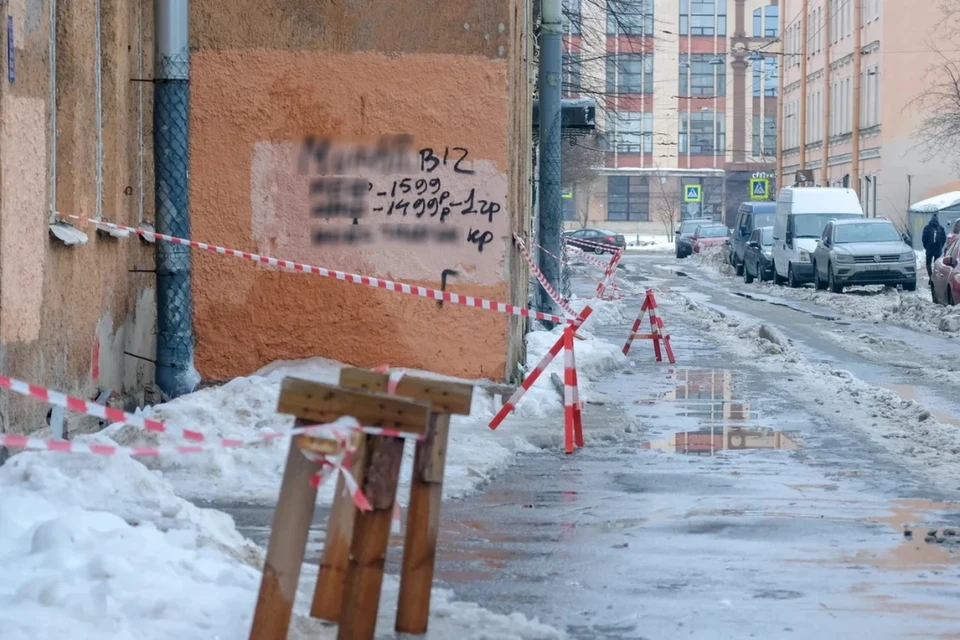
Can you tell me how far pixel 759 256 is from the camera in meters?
40.2

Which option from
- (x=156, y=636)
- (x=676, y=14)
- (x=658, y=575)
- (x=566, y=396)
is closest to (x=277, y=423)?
(x=566, y=396)

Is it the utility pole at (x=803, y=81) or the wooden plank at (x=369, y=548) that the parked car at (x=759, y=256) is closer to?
the utility pole at (x=803, y=81)

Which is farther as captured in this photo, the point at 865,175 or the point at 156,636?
the point at 865,175

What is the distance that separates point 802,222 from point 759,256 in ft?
11.5

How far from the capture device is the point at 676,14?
277 feet

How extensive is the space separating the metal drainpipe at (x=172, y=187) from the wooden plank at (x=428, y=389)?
21.7 ft

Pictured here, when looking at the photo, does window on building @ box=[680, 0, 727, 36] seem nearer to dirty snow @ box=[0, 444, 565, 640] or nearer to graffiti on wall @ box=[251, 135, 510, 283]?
graffiti on wall @ box=[251, 135, 510, 283]

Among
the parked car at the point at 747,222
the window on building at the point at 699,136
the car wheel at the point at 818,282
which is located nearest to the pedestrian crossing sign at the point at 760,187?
the parked car at the point at 747,222

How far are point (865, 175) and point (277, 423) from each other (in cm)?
4927

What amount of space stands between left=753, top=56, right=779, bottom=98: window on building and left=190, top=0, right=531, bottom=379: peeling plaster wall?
74.3 metres

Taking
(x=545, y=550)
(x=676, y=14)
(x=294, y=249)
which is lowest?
(x=545, y=550)

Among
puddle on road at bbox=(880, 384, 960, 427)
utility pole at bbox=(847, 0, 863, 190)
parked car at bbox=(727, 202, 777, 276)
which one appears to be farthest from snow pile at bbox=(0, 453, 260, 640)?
utility pole at bbox=(847, 0, 863, 190)

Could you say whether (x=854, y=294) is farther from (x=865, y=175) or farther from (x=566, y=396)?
(x=865, y=175)

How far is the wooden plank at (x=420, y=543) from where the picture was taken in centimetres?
545
